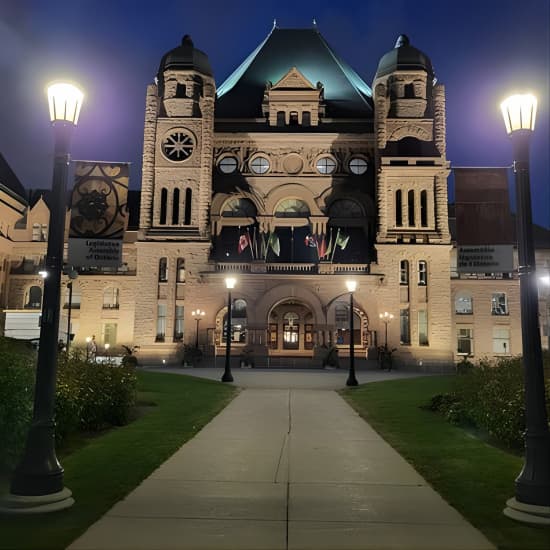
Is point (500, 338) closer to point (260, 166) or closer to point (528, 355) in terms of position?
point (260, 166)

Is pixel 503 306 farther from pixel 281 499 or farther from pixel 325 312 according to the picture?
pixel 281 499

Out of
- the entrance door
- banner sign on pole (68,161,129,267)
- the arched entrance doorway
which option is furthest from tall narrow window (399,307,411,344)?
banner sign on pole (68,161,129,267)

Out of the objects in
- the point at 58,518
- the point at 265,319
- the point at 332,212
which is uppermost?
the point at 332,212

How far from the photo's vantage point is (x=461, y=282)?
2304 inches

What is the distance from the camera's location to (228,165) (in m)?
57.3

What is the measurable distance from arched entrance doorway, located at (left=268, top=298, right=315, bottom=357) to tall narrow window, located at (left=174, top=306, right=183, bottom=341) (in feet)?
26.5

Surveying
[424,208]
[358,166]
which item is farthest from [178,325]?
[424,208]

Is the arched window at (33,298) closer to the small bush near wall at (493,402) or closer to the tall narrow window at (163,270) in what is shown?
the tall narrow window at (163,270)

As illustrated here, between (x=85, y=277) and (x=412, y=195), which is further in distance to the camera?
(x=85, y=277)

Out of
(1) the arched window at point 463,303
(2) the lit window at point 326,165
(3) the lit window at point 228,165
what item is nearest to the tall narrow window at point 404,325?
(1) the arched window at point 463,303

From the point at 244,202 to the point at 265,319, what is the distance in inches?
501

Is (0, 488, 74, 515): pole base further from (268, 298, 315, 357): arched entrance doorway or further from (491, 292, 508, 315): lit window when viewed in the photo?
(491, 292, 508, 315): lit window

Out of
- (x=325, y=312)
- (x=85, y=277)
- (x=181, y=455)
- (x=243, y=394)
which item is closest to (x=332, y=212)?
(x=325, y=312)

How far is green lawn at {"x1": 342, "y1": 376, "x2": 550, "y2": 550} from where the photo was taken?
7.05 meters
